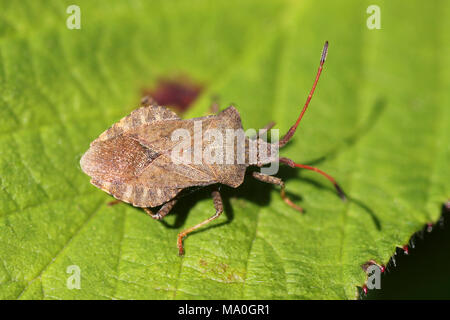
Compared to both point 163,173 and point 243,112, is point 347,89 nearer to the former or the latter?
point 243,112

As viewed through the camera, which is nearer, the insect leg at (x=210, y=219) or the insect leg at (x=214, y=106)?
the insect leg at (x=210, y=219)

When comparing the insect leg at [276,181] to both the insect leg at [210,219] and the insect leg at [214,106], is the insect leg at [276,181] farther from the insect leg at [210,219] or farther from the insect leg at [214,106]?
the insect leg at [214,106]

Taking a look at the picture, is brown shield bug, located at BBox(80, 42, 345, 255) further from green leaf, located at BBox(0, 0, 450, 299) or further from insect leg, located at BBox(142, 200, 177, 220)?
green leaf, located at BBox(0, 0, 450, 299)

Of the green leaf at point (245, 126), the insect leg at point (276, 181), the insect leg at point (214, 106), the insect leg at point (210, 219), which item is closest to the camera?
the green leaf at point (245, 126)

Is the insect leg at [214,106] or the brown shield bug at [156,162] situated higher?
the insect leg at [214,106]

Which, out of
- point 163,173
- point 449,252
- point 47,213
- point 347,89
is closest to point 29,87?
point 47,213

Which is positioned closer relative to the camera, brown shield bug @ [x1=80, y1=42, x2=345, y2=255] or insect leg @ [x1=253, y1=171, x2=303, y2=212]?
brown shield bug @ [x1=80, y1=42, x2=345, y2=255]

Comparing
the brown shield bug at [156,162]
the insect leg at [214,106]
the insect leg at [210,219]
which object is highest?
the insect leg at [214,106]

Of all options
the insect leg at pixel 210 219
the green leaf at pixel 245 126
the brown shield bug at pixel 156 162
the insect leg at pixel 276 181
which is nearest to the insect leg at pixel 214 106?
the green leaf at pixel 245 126

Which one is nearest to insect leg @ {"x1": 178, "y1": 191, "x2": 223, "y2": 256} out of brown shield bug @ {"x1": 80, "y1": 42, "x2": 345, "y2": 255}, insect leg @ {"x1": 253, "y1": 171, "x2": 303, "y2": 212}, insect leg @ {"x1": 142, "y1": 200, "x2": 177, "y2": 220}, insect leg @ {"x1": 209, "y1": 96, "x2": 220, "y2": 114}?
brown shield bug @ {"x1": 80, "y1": 42, "x2": 345, "y2": 255}
